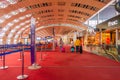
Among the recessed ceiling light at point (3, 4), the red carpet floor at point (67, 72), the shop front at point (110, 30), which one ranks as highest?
the recessed ceiling light at point (3, 4)

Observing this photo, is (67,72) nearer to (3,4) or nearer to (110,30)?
(110,30)

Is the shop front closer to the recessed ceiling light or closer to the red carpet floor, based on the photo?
the red carpet floor

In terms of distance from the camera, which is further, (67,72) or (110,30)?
(110,30)

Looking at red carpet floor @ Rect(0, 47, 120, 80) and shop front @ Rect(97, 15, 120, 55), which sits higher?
shop front @ Rect(97, 15, 120, 55)

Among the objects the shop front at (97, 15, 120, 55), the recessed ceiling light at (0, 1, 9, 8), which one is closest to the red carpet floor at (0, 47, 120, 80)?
the shop front at (97, 15, 120, 55)

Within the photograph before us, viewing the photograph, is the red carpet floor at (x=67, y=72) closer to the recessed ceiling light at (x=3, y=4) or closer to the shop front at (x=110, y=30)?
the shop front at (x=110, y=30)

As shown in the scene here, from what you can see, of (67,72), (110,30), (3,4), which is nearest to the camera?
(67,72)

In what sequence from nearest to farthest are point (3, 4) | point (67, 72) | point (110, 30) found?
point (67, 72) < point (110, 30) < point (3, 4)

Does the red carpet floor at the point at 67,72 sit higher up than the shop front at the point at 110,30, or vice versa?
the shop front at the point at 110,30

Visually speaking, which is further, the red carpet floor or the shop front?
the shop front

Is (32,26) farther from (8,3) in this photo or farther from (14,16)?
(14,16)

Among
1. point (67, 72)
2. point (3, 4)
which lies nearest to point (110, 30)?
point (67, 72)

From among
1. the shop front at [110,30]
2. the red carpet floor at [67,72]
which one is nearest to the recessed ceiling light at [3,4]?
the shop front at [110,30]

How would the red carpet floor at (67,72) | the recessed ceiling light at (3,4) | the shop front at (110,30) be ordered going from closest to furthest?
the red carpet floor at (67,72), the shop front at (110,30), the recessed ceiling light at (3,4)
